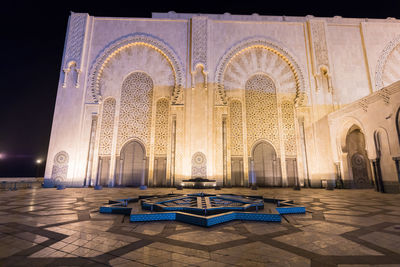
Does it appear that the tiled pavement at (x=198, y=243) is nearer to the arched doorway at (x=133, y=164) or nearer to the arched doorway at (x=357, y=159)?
the arched doorway at (x=133, y=164)

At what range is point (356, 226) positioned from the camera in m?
1.76

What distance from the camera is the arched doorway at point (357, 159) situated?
21.2 feet

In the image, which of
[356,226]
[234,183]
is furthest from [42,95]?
[356,226]

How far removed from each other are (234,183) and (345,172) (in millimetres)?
3555

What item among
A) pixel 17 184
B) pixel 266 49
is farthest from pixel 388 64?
pixel 17 184

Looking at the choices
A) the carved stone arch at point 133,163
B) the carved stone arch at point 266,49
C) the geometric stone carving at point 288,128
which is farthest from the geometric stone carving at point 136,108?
the geometric stone carving at point 288,128

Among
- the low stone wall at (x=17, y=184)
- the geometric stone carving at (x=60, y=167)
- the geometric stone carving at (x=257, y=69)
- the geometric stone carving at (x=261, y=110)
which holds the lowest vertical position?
the low stone wall at (x=17, y=184)

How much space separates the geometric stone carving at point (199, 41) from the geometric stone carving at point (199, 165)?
3.28m

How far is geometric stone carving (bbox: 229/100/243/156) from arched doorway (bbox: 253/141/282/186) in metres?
0.63

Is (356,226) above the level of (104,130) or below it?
below

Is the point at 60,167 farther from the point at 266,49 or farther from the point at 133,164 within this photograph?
the point at 266,49

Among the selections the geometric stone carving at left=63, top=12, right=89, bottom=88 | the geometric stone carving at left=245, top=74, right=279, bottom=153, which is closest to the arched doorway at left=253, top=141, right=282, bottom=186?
the geometric stone carving at left=245, top=74, right=279, bottom=153

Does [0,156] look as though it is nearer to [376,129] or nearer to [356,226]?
[356,226]

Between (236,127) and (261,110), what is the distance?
1204 mm
